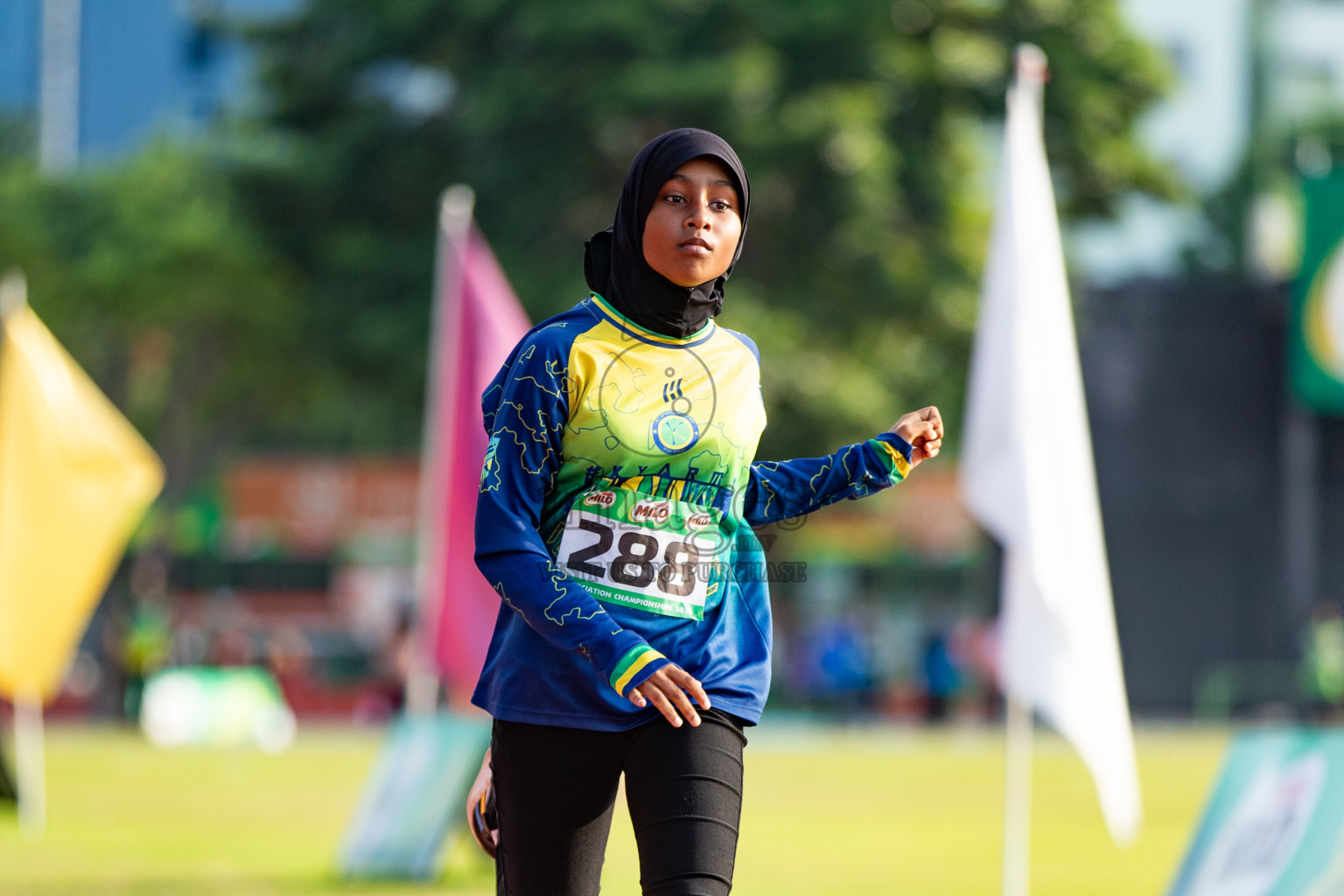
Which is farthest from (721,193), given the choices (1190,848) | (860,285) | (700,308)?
(860,285)

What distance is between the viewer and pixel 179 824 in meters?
13.2

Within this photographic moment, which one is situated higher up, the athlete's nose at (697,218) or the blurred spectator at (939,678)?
the athlete's nose at (697,218)

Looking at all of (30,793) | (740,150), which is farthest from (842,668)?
(30,793)

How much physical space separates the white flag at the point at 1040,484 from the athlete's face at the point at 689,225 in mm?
4176

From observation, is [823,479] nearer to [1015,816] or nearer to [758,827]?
[1015,816]

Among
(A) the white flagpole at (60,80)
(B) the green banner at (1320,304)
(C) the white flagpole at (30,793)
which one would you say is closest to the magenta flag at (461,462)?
(C) the white flagpole at (30,793)

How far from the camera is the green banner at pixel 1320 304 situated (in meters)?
26.6

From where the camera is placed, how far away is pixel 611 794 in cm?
373

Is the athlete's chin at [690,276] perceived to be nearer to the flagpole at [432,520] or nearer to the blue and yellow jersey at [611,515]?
the blue and yellow jersey at [611,515]

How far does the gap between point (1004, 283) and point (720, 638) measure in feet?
15.7

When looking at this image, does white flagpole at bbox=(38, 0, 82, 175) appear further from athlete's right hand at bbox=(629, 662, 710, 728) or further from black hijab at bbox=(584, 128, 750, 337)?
athlete's right hand at bbox=(629, 662, 710, 728)

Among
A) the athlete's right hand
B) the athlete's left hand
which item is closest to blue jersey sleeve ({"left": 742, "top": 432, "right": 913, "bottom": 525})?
the athlete's left hand

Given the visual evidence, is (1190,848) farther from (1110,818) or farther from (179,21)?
(179,21)

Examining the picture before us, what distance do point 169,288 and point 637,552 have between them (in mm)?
29902
